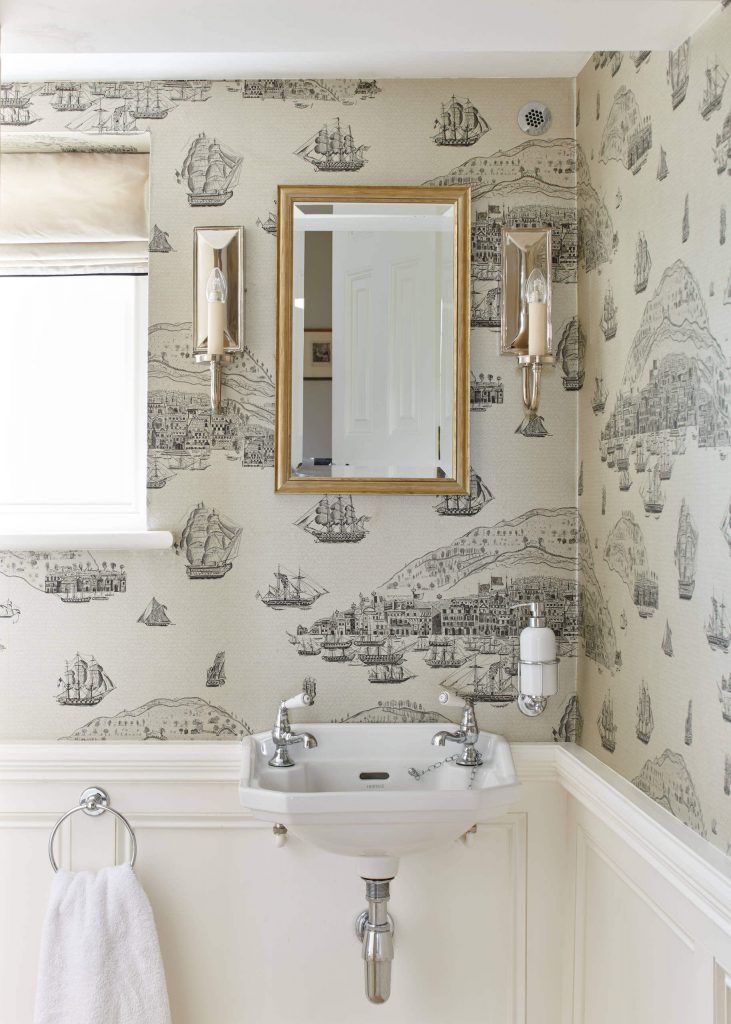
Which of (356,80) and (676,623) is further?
(356,80)

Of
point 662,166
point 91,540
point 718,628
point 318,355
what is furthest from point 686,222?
point 91,540

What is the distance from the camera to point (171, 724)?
179 centimetres

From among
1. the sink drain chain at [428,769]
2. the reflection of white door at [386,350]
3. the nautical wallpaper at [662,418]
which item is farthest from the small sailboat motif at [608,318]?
the sink drain chain at [428,769]

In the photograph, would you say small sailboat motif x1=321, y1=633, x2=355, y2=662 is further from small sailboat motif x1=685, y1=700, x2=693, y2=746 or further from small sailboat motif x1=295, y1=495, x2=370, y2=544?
small sailboat motif x1=685, y1=700, x2=693, y2=746

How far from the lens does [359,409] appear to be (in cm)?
178

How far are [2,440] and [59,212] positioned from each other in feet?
1.76

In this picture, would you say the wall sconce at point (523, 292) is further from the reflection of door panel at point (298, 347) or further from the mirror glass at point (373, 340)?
the reflection of door panel at point (298, 347)

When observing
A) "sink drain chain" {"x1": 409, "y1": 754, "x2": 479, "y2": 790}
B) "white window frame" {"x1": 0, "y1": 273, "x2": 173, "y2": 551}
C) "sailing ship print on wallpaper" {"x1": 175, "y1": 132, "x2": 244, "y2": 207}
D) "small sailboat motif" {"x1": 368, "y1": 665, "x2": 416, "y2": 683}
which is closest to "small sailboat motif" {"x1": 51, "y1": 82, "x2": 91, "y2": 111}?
"sailing ship print on wallpaper" {"x1": 175, "y1": 132, "x2": 244, "y2": 207}

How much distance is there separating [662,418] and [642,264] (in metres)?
0.29

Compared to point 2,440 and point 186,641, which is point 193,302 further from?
point 186,641

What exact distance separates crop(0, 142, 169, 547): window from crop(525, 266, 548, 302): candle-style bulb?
34.0 inches

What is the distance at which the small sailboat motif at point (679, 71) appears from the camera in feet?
4.30

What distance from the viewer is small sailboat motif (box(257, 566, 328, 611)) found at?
1.79 metres

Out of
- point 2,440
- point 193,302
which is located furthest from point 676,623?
point 2,440
